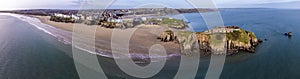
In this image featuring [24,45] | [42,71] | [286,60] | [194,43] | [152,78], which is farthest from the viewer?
[24,45]

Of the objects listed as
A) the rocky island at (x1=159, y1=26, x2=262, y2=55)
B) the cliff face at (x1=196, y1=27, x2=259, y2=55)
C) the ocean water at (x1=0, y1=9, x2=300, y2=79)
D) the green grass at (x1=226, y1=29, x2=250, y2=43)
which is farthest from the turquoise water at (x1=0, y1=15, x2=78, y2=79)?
the green grass at (x1=226, y1=29, x2=250, y2=43)

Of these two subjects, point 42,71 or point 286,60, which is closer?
point 42,71

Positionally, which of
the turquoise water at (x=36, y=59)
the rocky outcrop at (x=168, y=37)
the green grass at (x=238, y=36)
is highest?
the green grass at (x=238, y=36)

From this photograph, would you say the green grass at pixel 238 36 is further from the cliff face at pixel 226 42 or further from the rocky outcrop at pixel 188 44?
the rocky outcrop at pixel 188 44

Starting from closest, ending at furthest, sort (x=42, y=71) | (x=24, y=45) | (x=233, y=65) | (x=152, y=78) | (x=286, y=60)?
(x=152, y=78)
(x=42, y=71)
(x=233, y=65)
(x=286, y=60)
(x=24, y=45)

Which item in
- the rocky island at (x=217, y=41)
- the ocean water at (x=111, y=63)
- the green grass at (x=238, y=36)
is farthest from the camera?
the green grass at (x=238, y=36)

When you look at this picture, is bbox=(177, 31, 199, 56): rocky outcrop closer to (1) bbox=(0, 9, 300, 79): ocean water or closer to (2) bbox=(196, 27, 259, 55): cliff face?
(2) bbox=(196, 27, 259, 55): cliff face

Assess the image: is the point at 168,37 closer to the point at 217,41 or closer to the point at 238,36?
the point at 217,41

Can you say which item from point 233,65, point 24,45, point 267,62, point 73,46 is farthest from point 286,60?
point 24,45

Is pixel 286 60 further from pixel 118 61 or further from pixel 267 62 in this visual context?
pixel 118 61

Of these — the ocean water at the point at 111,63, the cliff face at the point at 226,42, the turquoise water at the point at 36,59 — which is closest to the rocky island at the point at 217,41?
the cliff face at the point at 226,42
